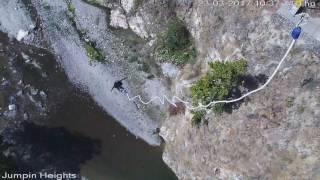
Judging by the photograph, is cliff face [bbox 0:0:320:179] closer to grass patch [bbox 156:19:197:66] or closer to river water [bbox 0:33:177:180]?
grass patch [bbox 156:19:197:66]

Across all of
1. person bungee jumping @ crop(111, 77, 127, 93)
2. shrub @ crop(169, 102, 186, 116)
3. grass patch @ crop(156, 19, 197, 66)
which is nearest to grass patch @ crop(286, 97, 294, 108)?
shrub @ crop(169, 102, 186, 116)

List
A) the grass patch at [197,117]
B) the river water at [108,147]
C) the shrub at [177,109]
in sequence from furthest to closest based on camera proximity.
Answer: the river water at [108,147] → the shrub at [177,109] → the grass patch at [197,117]

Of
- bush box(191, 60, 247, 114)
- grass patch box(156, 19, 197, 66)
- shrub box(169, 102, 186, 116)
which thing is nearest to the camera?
bush box(191, 60, 247, 114)

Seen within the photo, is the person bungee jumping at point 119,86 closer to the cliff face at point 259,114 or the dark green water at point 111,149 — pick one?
the dark green water at point 111,149

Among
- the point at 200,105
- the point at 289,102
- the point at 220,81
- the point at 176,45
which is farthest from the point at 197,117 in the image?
the point at 289,102

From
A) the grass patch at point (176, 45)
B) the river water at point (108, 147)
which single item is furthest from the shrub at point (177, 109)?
the grass patch at point (176, 45)

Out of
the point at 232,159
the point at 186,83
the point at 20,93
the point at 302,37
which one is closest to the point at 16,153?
the point at 20,93

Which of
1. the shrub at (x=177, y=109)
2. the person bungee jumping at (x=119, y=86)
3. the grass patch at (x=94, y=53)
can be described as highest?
the grass patch at (x=94, y=53)
